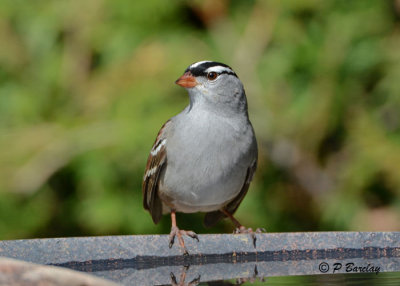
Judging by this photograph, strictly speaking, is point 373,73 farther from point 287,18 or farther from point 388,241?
point 388,241

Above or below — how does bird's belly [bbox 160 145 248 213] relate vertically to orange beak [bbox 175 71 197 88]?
below

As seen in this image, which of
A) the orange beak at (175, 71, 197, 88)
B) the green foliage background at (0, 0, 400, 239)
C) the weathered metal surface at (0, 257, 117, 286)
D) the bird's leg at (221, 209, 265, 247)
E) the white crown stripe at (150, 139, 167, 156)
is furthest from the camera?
the green foliage background at (0, 0, 400, 239)

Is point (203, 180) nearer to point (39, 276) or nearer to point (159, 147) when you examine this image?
point (159, 147)

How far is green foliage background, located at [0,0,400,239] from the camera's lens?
17.0 feet

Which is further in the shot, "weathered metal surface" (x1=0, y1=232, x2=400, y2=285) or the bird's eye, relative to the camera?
the bird's eye

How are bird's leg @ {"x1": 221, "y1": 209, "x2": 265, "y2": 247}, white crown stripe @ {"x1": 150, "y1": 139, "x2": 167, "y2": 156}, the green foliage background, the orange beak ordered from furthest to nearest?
the green foliage background < white crown stripe @ {"x1": 150, "y1": 139, "x2": 167, "y2": 156} < the orange beak < bird's leg @ {"x1": 221, "y1": 209, "x2": 265, "y2": 247}

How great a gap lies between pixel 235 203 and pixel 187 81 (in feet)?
2.87

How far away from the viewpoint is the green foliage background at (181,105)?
17.0 ft

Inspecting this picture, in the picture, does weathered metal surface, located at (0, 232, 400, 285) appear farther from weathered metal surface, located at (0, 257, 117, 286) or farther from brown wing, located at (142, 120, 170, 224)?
weathered metal surface, located at (0, 257, 117, 286)

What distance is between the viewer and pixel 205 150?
4016mm

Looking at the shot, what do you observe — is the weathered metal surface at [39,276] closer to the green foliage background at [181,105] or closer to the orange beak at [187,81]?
the orange beak at [187,81]

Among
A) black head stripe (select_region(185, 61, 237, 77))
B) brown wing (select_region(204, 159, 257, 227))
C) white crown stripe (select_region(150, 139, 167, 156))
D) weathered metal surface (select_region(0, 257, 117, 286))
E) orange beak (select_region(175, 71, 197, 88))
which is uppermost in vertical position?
black head stripe (select_region(185, 61, 237, 77))

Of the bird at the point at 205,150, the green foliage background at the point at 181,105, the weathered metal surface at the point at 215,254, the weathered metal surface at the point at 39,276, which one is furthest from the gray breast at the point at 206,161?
the weathered metal surface at the point at 39,276

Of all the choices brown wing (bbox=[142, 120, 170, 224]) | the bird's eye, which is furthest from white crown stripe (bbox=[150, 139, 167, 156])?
the bird's eye
